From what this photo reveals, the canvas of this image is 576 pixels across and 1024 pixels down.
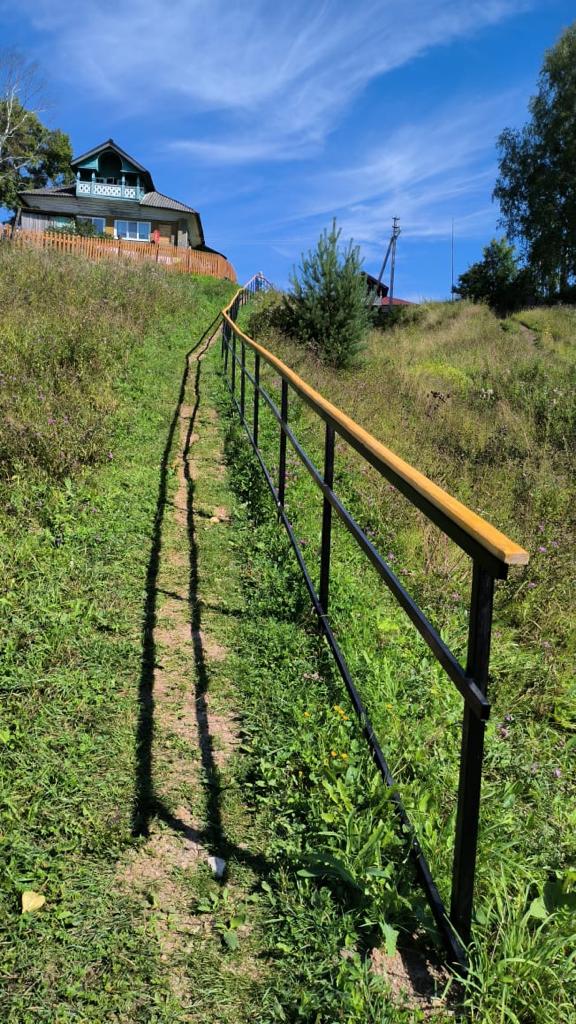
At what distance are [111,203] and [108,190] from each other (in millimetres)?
746

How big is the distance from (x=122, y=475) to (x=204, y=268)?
87.2ft

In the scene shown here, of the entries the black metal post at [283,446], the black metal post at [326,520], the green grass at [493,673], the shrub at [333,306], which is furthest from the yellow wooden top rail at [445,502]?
the shrub at [333,306]

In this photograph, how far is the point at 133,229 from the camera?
136 feet

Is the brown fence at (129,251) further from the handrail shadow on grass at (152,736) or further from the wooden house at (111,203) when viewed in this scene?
the handrail shadow on grass at (152,736)

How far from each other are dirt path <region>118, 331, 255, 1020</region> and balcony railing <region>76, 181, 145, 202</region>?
1611 inches

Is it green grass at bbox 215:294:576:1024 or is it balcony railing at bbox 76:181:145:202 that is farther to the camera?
balcony railing at bbox 76:181:145:202

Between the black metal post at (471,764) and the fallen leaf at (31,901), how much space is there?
3.80ft

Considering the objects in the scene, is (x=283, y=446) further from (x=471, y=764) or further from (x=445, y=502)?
(x=471, y=764)

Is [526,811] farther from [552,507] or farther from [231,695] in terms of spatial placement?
[552,507]

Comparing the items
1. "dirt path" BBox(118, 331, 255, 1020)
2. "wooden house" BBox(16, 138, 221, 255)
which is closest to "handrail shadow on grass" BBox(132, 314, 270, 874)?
"dirt path" BBox(118, 331, 255, 1020)

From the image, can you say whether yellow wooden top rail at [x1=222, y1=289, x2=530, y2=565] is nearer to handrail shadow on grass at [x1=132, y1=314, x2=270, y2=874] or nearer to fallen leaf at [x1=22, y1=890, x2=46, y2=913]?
handrail shadow on grass at [x1=132, y1=314, x2=270, y2=874]

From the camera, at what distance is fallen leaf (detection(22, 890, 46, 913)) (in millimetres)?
1877

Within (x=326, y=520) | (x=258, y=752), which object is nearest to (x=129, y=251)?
(x=326, y=520)

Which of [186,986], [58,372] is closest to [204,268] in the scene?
[58,372]
